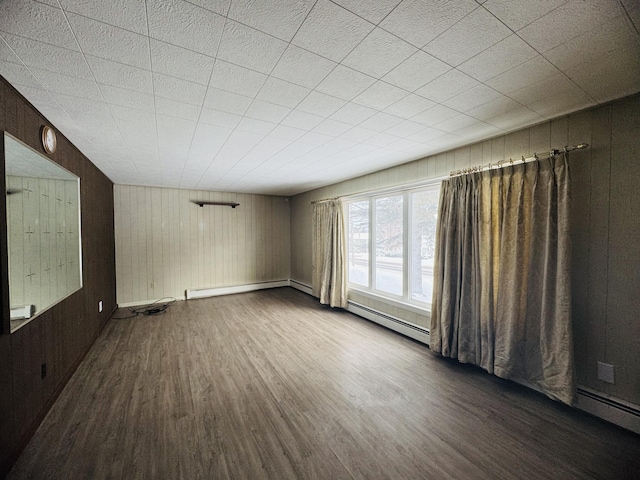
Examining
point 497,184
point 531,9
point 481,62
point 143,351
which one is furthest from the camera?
point 143,351

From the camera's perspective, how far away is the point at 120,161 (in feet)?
10.6

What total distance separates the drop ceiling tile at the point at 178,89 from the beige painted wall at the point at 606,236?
277cm

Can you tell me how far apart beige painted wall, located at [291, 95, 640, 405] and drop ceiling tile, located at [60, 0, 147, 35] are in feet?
9.52

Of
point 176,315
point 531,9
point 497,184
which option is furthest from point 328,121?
point 176,315

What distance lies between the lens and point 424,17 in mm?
1082

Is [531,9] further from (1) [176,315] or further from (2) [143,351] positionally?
(1) [176,315]

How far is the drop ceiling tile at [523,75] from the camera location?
1.38 meters

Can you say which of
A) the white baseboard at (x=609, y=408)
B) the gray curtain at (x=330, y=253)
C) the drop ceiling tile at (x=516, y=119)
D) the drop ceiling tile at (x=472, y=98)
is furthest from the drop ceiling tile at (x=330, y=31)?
the gray curtain at (x=330, y=253)

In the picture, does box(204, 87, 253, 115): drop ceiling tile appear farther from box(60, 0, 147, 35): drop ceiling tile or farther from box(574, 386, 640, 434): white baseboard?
box(574, 386, 640, 434): white baseboard

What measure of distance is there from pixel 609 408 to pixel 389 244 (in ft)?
8.31

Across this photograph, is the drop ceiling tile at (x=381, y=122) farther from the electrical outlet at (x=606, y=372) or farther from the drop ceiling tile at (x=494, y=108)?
the electrical outlet at (x=606, y=372)

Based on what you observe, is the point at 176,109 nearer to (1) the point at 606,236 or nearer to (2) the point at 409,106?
(2) the point at 409,106

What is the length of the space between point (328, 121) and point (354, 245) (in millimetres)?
2756

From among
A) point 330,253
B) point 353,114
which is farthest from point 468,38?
point 330,253
